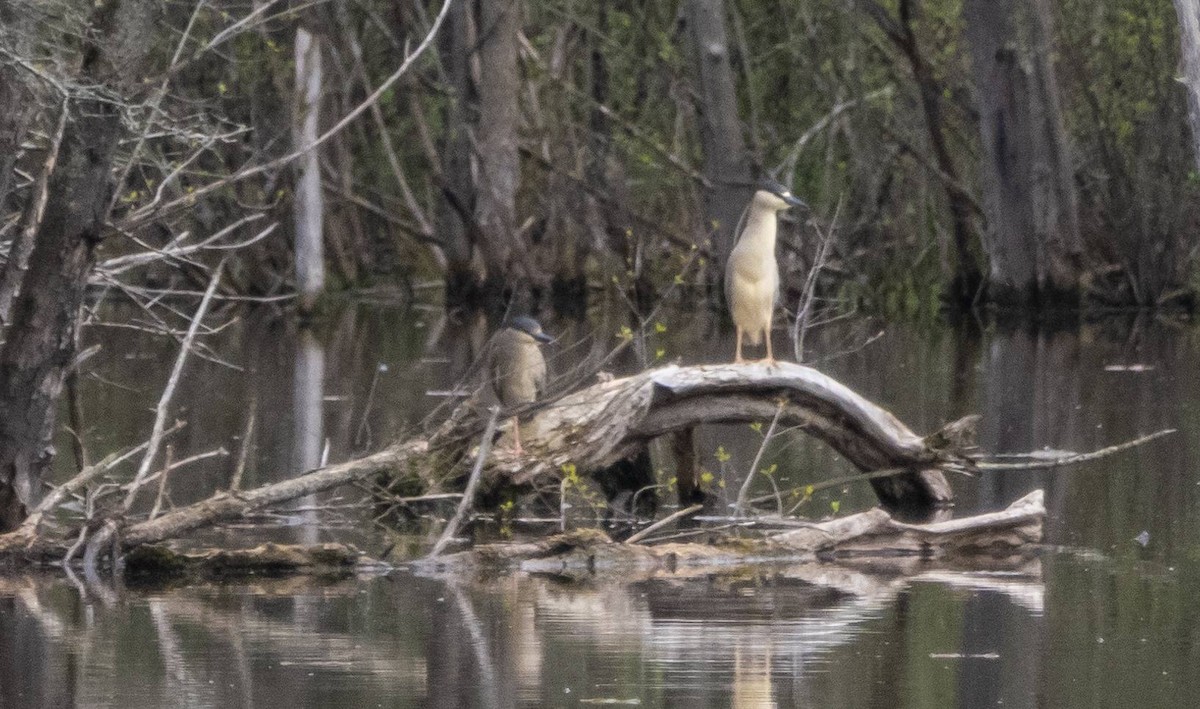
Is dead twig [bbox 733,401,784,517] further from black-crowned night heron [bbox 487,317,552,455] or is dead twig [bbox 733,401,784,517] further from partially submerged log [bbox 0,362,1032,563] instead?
black-crowned night heron [bbox 487,317,552,455]

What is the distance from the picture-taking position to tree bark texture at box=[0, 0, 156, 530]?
9602 mm

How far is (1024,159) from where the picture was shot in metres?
29.3

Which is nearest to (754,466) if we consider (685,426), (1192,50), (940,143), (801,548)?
(801,548)

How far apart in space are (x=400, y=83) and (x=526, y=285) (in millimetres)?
4848

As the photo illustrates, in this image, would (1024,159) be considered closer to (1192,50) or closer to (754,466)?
(1192,50)

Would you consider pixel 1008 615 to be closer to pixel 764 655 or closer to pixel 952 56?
pixel 764 655

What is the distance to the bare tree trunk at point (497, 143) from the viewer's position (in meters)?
33.4

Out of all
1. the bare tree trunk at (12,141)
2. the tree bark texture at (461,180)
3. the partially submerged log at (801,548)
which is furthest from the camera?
Result: the tree bark texture at (461,180)

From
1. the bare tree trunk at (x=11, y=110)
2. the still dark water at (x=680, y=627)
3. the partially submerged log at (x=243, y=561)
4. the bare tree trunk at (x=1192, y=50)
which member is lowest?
the still dark water at (x=680, y=627)

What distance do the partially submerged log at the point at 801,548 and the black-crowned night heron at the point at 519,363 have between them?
6.39ft

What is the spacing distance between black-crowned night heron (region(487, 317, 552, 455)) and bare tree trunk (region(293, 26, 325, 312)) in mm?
17964

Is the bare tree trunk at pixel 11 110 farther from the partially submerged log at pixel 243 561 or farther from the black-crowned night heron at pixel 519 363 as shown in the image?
the black-crowned night heron at pixel 519 363

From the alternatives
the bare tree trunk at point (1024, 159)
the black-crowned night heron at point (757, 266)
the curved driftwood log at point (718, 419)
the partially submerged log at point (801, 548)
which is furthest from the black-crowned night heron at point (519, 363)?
the bare tree trunk at point (1024, 159)

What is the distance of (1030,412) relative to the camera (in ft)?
54.7
